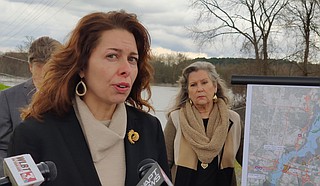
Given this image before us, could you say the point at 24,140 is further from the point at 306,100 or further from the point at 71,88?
the point at 306,100

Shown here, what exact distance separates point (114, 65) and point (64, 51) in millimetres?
323

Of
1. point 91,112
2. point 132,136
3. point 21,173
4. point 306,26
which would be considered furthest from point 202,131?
point 306,26

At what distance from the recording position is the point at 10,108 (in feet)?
10.6

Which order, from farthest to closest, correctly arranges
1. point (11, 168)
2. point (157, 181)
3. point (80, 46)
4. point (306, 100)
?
point (306, 100) < point (80, 46) < point (157, 181) < point (11, 168)

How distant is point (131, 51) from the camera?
204 cm

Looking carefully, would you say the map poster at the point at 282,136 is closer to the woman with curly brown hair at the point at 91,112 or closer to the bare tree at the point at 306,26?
the woman with curly brown hair at the point at 91,112

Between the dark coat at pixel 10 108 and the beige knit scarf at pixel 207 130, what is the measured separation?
1171 mm

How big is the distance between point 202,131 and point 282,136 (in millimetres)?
1084

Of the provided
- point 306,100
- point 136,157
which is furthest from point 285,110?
point 136,157

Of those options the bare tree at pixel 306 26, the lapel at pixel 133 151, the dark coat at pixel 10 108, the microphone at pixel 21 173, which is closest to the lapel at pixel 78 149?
the lapel at pixel 133 151

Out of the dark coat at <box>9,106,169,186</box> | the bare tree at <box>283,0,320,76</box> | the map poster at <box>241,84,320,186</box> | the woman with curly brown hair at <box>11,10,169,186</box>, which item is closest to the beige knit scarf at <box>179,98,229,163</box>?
the map poster at <box>241,84,320,186</box>

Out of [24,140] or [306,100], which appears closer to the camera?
[24,140]

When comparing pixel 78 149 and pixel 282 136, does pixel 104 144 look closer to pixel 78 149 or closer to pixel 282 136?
pixel 78 149

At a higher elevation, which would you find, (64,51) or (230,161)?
(64,51)
